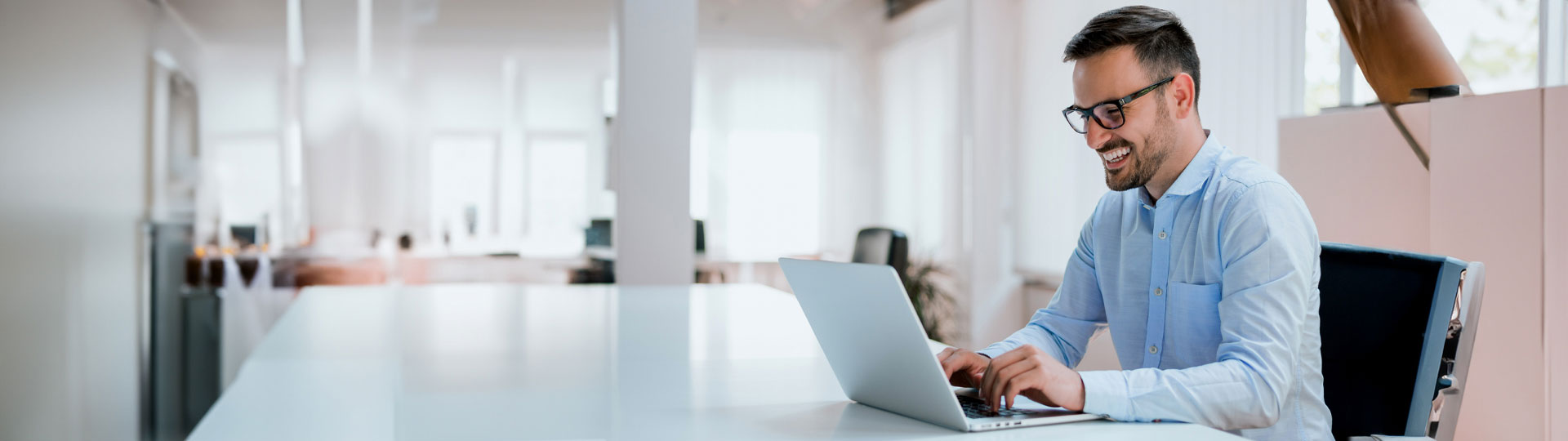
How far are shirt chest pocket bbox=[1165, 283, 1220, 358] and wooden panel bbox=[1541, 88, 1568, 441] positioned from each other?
1182mm

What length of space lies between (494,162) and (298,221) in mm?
1004

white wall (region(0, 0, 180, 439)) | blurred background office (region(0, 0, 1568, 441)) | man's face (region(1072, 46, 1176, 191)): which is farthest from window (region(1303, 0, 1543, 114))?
white wall (region(0, 0, 180, 439))

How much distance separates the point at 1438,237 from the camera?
7.56ft

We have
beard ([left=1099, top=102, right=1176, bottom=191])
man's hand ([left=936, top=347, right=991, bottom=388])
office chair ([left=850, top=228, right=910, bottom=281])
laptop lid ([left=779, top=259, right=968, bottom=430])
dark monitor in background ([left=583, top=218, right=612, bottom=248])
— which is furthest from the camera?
dark monitor in background ([left=583, top=218, right=612, bottom=248])

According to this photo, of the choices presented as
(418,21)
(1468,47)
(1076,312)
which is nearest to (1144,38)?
(1076,312)

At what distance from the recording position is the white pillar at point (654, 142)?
127 inches

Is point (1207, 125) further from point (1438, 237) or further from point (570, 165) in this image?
point (570, 165)

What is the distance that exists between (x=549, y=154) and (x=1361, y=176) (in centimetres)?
404

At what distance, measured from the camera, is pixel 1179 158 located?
1.45 m

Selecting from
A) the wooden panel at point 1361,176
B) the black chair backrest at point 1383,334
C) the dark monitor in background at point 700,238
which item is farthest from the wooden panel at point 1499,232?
the dark monitor in background at point 700,238

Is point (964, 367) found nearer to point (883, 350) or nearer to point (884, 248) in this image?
point (883, 350)

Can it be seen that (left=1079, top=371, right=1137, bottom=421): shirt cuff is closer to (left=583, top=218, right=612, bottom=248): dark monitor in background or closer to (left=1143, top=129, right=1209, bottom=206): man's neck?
(left=1143, top=129, right=1209, bottom=206): man's neck

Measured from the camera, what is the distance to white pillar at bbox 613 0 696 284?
3.22 meters

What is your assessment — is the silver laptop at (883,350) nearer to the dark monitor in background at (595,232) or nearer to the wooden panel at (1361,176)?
the wooden panel at (1361,176)
